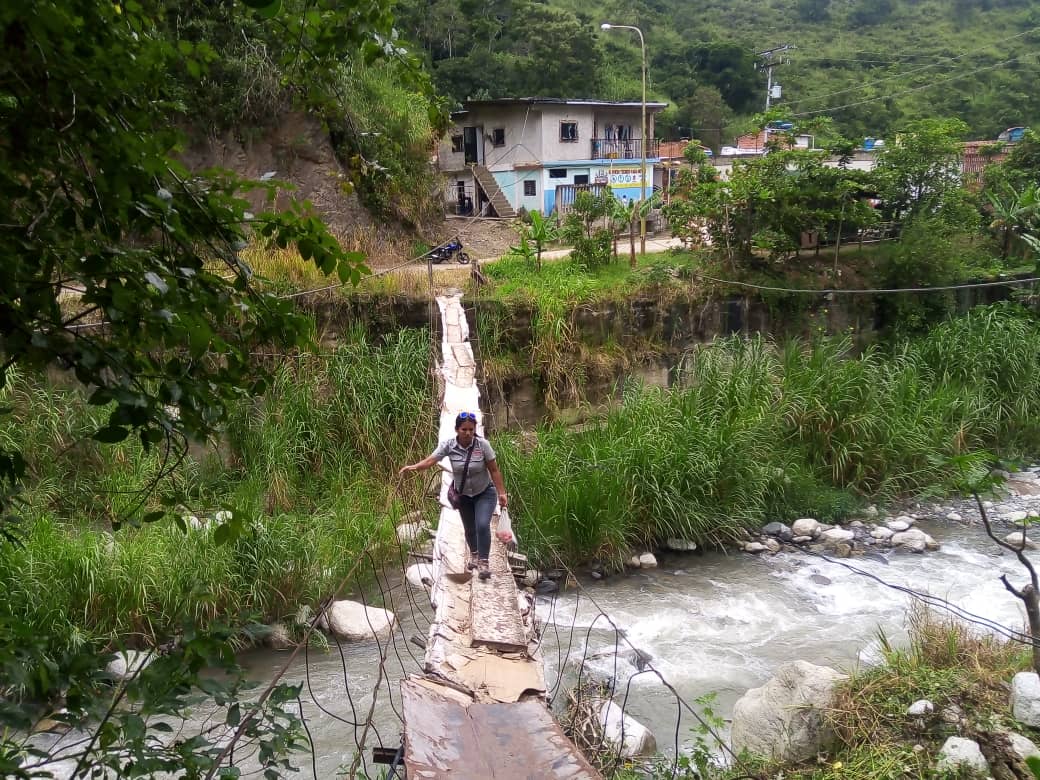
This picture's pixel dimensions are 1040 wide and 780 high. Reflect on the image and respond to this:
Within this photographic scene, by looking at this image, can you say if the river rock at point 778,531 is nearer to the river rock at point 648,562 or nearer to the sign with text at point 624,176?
the river rock at point 648,562

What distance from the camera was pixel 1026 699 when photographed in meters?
3.35

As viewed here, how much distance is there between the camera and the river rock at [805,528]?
7070 mm

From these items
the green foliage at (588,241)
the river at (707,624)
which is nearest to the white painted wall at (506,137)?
the green foliage at (588,241)

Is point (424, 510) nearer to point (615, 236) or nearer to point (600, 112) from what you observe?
point (615, 236)

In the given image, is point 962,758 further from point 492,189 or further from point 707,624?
point 492,189

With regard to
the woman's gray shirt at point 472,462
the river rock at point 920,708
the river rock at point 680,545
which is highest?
the woman's gray shirt at point 472,462

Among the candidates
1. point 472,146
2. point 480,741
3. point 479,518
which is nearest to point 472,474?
point 479,518

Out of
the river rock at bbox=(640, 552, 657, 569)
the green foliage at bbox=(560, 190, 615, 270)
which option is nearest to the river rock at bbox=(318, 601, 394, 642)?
the river rock at bbox=(640, 552, 657, 569)

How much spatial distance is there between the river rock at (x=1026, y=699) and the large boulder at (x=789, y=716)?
77 cm

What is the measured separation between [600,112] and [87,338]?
19.4 m

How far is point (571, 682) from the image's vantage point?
4.76 metres

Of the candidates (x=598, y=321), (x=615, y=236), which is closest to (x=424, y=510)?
(x=598, y=321)

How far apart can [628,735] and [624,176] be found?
1677cm

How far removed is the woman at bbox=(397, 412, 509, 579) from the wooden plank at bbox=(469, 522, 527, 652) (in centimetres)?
17
